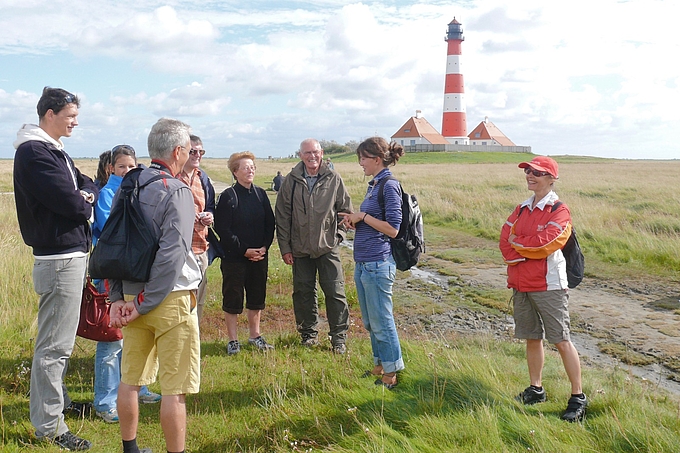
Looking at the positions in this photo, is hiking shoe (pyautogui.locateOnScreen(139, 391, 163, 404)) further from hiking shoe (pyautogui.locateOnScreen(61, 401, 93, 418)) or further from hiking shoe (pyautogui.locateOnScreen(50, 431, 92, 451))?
hiking shoe (pyautogui.locateOnScreen(50, 431, 92, 451))

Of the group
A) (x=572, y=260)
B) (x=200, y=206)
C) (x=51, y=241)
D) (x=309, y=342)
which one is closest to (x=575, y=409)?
(x=572, y=260)

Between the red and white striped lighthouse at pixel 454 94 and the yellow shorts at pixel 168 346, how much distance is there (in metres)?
63.3

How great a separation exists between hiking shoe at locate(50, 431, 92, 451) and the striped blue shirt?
8.09 feet

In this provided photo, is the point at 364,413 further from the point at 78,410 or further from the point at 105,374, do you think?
the point at 78,410

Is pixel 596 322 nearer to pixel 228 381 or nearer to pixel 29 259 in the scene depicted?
pixel 228 381

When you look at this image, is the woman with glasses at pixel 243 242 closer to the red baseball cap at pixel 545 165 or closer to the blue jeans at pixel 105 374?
the blue jeans at pixel 105 374

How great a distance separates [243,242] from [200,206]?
0.74m

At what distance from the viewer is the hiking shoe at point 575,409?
3.84 metres

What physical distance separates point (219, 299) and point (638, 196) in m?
17.4

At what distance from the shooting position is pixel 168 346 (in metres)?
3.22

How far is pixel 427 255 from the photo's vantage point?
40.4 feet

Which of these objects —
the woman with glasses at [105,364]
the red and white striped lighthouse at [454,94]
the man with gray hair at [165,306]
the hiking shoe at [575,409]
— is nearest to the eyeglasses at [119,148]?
the woman with glasses at [105,364]

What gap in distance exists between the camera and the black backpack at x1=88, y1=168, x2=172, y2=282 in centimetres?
309

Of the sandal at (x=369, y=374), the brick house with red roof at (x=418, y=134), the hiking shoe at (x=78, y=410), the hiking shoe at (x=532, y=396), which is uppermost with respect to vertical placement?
the brick house with red roof at (x=418, y=134)
